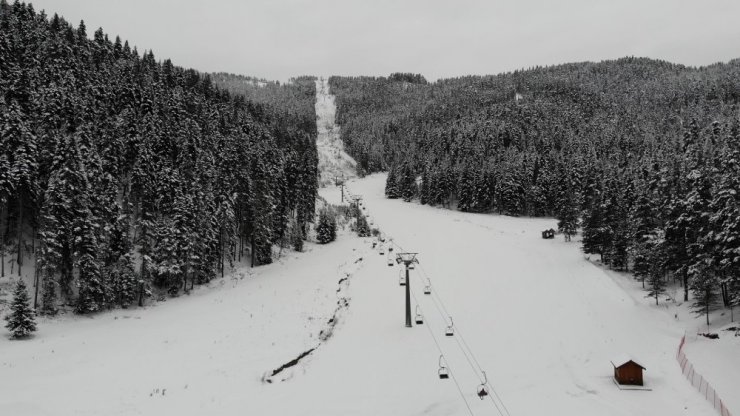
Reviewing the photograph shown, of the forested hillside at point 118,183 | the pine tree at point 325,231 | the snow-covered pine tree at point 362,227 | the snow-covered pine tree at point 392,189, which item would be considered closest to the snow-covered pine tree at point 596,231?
the snow-covered pine tree at point 362,227

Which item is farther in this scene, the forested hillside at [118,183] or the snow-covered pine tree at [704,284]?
the forested hillside at [118,183]

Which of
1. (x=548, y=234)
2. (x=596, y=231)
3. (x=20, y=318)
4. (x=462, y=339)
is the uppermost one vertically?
(x=596, y=231)

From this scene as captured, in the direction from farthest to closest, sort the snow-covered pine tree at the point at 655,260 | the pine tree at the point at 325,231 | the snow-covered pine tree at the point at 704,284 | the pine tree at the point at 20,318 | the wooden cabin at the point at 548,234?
the pine tree at the point at 325,231, the wooden cabin at the point at 548,234, the snow-covered pine tree at the point at 655,260, the snow-covered pine tree at the point at 704,284, the pine tree at the point at 20,318

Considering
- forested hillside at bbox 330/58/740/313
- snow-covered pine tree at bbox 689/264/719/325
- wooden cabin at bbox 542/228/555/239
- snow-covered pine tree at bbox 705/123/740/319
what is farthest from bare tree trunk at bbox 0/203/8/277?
wooden cabin at bbox 542/228/555/239

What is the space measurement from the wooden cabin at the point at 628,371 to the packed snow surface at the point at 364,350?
85cm

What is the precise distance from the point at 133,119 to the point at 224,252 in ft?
81.3

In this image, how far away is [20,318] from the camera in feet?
112

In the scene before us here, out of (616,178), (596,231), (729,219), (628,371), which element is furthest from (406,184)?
(628,371)

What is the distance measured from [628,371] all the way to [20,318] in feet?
141

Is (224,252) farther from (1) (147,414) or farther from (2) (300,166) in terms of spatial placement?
(1) (147,414)

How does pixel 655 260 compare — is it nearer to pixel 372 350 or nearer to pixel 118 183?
pixel 372 350

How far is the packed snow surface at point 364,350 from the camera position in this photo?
78.0 feet

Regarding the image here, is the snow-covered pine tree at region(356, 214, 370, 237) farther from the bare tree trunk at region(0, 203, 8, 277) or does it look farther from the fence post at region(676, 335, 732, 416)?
the fence post at region(676, 335, 732, 416)

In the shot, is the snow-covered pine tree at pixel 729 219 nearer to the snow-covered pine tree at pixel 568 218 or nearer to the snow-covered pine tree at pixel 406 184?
the snow-covered pine tree at pixel 568 218
